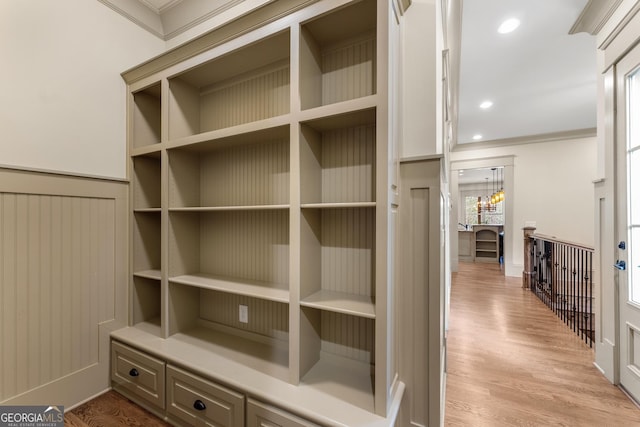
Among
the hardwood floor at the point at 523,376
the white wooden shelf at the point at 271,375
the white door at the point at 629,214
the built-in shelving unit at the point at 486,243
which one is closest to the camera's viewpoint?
the white wooden shelf at the point at 271,375

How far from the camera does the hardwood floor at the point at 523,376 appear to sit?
1.78m

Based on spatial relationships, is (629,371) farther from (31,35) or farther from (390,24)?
(31,35)

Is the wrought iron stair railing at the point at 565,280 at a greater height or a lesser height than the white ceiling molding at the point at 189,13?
lesser

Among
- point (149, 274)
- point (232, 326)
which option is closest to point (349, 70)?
point (232, 326)

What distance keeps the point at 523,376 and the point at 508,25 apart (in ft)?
10.4

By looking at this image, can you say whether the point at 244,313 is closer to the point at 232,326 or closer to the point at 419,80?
the point at 232,326

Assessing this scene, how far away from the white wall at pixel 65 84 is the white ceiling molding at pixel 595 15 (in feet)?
12.5

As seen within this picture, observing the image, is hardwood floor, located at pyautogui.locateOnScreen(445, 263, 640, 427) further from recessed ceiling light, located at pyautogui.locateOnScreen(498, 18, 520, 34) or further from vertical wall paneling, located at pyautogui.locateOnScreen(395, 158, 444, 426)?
recessed ceiling light, located at pyautogui.locateOnScreen(498, 18, 520, 34)

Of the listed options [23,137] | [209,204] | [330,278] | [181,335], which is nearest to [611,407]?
[330,278]

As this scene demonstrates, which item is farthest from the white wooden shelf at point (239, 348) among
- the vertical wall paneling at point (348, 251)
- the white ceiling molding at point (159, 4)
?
the white ceiling molding at point (159, 4)

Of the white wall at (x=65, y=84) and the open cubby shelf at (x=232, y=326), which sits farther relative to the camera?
the open cubby shelf at (x=232, y=326)

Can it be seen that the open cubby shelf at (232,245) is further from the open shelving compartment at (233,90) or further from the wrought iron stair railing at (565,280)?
the wrought iron stair railing at (565,280)

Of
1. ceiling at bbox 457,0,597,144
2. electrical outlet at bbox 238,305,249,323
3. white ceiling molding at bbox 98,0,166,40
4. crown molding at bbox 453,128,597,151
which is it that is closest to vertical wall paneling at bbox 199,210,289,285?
electrical outlet at bbox 238,305,249,323

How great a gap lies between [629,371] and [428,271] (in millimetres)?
1998
